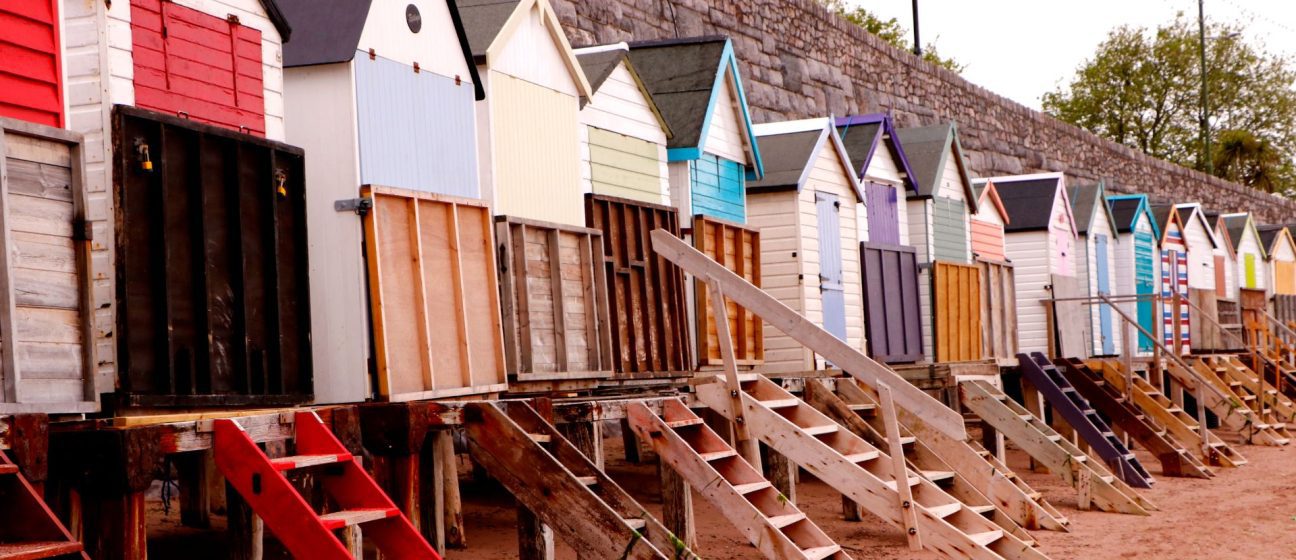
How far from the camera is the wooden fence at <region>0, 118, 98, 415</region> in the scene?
6414mm

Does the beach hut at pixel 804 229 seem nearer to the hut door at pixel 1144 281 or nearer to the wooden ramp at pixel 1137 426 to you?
the wooden ramp at pixel 1137 426

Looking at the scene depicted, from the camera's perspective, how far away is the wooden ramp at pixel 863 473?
34.4 feet

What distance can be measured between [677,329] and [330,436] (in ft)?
19.1

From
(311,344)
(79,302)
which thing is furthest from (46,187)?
(311,344)

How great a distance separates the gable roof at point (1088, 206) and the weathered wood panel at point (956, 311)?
5.75 m

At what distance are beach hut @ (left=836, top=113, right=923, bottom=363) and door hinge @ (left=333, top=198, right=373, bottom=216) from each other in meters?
8.18

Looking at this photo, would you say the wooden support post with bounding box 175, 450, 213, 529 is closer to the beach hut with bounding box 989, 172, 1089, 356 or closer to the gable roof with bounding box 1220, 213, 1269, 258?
the beach hut with bounding box 989, 172, 1089, 356

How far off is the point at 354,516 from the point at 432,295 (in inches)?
114

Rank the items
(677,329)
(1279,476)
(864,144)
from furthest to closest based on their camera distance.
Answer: (1279,476) → (864,144) → (677,329)

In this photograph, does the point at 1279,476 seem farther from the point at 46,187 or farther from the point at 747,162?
the point at 46,187

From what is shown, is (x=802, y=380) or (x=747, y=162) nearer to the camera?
(x=802, y=380)

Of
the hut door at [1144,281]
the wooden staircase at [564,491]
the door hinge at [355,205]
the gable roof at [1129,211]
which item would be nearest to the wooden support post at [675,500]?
the wooden staircase at [564,491]

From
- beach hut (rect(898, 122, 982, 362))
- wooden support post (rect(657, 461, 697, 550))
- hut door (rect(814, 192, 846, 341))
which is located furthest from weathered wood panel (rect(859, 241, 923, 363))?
wooden support post (rect(657, 461, 697, 550))

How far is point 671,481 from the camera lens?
1070cm
